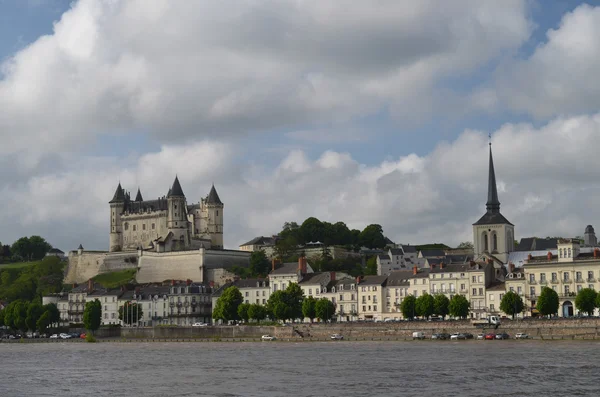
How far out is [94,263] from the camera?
133250mm

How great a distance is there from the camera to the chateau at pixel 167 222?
133 meters

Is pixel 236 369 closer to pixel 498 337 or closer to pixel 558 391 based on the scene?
pixel 558 391

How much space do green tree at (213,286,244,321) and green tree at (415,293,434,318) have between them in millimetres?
17963

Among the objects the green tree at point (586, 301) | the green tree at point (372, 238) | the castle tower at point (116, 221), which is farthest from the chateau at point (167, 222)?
the green tree at point (586, 301)

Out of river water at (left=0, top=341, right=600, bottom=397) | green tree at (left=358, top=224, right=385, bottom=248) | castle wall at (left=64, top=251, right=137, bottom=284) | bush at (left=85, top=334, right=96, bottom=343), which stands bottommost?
river water at (left=0, top=341, right=600, bottom=397)

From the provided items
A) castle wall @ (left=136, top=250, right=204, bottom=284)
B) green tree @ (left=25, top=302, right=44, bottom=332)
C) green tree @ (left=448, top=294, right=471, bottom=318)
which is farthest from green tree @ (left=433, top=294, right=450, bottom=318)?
castle wall @ (left=136, top=250, right=204, bottom=284)

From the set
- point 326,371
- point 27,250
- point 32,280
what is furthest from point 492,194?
point 27,250

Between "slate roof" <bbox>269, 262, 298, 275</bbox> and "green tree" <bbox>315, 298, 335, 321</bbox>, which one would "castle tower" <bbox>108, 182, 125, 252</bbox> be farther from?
"green tree" <bbox>315, 298, 335, 321</bbox>

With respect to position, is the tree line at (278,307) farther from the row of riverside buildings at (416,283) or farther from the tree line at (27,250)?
the tree line at (27,250)

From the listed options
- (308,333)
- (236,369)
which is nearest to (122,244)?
(308,333)

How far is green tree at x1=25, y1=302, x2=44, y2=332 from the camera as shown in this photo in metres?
101

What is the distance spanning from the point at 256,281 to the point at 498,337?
1387 inches

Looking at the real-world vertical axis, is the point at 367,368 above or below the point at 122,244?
below

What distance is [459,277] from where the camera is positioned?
85.8m
